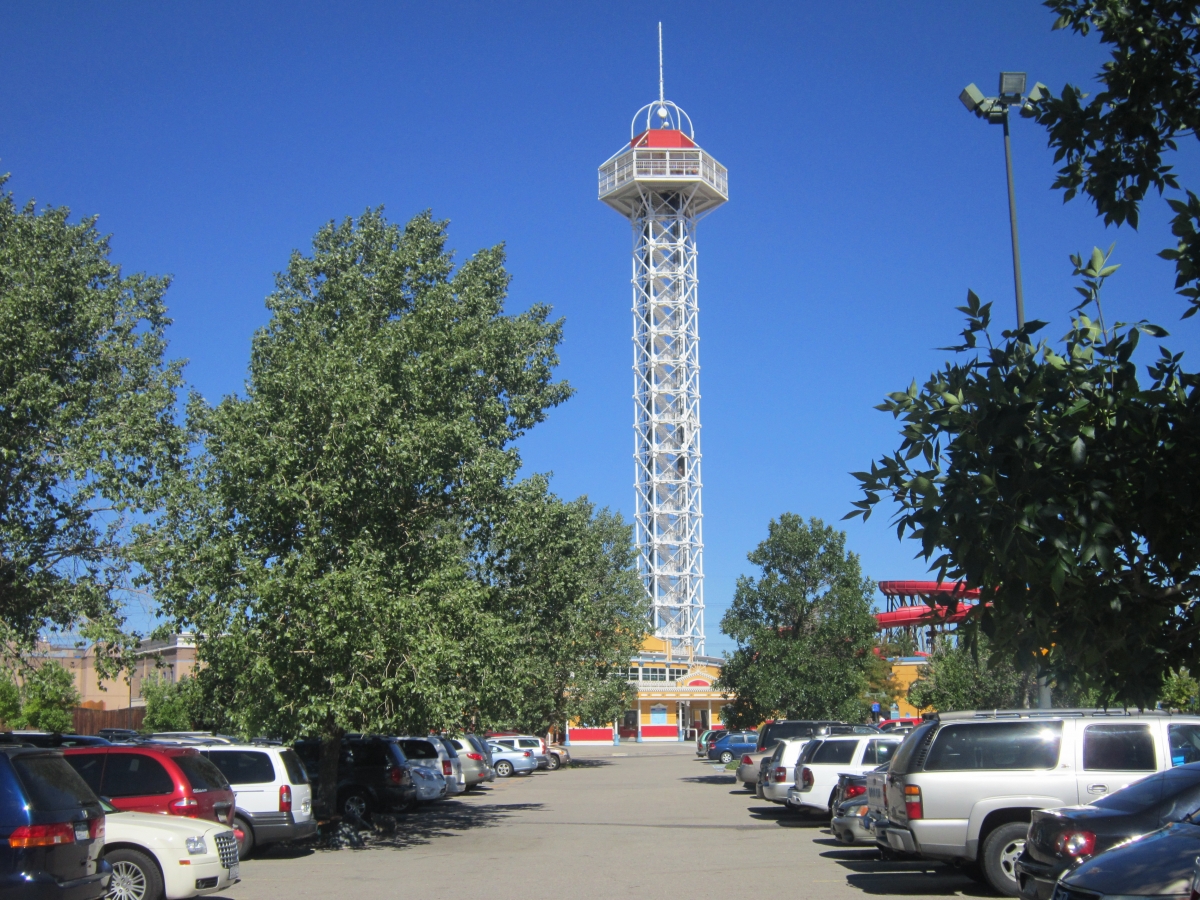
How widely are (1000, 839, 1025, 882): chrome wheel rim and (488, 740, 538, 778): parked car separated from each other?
102ft

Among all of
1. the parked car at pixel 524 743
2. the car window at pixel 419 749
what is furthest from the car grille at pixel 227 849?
the parked car at pixel 524 743

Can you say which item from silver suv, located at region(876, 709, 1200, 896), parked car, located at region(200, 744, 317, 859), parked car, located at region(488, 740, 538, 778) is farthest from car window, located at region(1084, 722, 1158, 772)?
parked car, located at region(488, 740, 538, 778)

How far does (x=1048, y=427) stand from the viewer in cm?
540

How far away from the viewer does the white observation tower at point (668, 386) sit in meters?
93.9

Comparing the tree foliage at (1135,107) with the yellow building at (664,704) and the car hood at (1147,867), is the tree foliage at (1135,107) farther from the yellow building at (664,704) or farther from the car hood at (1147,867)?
the yellow building at (664,704)

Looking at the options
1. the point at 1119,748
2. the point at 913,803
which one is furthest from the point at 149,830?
the point at 1119,748

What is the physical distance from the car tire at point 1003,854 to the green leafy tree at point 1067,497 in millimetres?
6413

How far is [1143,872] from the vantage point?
6.77 meters

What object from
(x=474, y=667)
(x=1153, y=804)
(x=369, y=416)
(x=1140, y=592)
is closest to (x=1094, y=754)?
(x=1153, y=804)

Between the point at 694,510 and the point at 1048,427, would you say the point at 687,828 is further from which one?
the point at 694,510

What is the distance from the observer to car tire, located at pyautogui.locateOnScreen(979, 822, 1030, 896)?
11445 mm

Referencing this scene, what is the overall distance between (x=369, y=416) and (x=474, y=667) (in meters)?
4.61

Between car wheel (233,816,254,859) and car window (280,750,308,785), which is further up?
car window (280,750,308,785)

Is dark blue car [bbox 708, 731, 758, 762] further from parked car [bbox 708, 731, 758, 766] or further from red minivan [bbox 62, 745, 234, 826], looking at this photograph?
red minivan [bbox 62, 745, 234, 826]
